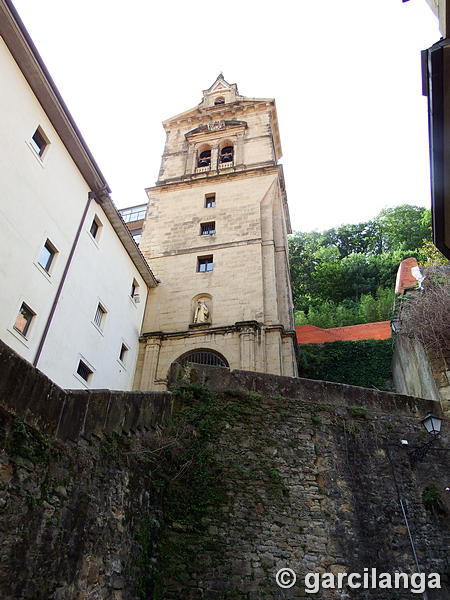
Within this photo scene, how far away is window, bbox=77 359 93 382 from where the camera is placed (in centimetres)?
1332

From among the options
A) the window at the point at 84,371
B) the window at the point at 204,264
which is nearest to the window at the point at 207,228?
the window at the point at 204,264

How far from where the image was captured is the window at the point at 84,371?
13320mm

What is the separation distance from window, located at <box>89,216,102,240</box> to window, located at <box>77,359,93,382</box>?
4534mm

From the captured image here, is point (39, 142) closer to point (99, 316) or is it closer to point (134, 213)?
point (99, 316)

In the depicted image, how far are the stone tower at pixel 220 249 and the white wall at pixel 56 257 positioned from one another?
273 centimetres

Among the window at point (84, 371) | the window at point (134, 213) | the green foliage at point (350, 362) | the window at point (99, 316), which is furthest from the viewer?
the window at point (134, 213)

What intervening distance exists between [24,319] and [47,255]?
2162mm

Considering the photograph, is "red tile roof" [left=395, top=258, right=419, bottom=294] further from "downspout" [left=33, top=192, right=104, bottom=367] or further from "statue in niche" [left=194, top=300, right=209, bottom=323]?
"downspout" [left=33, top=192, right=104, bottom=367]

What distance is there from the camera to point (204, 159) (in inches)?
997

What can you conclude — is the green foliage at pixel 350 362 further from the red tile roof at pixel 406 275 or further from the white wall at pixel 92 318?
the white wall at pixel 92 318

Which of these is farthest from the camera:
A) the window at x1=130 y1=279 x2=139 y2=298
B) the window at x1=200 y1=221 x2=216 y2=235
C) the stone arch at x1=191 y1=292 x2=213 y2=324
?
the window at x1=200 y1=221 x2=216 y2=235

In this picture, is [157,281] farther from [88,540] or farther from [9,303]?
[88,540]

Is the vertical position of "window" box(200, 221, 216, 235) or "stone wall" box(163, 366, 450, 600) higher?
"window" box(200, 221, 216, 235)

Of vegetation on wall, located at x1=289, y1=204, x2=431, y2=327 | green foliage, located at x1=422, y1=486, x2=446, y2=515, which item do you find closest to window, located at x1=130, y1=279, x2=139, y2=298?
green foliage, located at x1=422, y1=486, x2=446, y2=515
